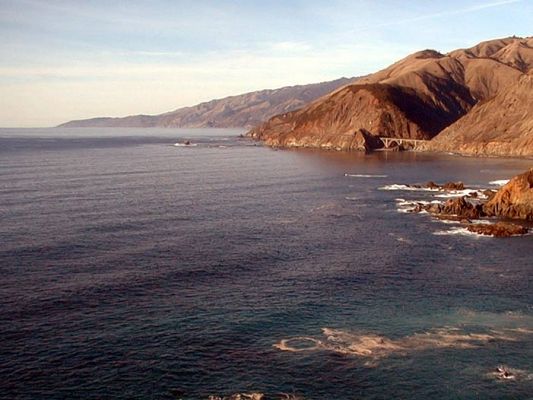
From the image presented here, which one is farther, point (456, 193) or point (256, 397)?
point (456, 193)

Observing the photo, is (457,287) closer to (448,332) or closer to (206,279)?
(448,332)

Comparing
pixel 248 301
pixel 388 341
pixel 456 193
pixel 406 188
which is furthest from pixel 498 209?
pixel 388 341

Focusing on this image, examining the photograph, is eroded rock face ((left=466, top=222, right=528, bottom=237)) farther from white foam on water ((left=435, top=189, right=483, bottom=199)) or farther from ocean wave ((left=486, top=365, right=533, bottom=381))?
ocean wave ((left=486, top=365, right=533, bottom=381))

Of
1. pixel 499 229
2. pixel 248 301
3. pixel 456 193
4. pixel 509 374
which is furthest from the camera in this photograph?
pixel 456 193

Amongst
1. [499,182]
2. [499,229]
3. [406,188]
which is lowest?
[499,229]

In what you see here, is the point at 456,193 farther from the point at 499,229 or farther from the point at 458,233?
the point at 458,233

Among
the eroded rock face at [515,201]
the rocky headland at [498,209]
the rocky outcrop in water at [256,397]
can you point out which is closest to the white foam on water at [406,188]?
the rocky headland at [498,209]

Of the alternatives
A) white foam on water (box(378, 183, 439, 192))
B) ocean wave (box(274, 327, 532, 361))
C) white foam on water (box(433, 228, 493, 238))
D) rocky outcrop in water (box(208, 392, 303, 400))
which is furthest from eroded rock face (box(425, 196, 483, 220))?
rocky outcrop in water (box(208, 392, 303, 400))
